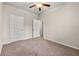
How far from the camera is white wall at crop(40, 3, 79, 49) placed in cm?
215

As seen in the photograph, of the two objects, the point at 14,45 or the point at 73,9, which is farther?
the point at 14,45

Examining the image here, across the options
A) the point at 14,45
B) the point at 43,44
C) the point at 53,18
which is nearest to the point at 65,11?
the point at 53,18

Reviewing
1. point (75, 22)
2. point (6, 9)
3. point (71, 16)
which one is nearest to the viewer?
point (75, 22)

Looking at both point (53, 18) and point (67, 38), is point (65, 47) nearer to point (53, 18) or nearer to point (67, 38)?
point (67, 38)

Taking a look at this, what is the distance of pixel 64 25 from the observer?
243 centimetres

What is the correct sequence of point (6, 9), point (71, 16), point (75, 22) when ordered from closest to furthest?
point (75, 22)
point (71, 16)
point (6, 9)

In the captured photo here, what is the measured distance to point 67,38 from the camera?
238 cm

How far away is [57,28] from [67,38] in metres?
0.46

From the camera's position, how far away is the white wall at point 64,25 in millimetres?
2150

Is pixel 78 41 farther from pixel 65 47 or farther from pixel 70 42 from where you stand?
pixel 65 47

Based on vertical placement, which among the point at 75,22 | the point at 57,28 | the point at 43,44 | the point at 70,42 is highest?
the point at 75,22

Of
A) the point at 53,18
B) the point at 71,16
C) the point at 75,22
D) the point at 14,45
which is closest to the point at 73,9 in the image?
the point at 71,16

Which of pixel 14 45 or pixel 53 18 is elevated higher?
pixel 53 18

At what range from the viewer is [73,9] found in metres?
2.21
